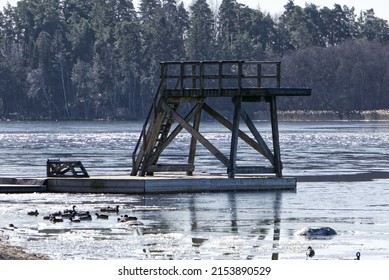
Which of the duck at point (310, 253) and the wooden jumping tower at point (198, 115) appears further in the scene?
the wooden jumping tower at point (198, 115)

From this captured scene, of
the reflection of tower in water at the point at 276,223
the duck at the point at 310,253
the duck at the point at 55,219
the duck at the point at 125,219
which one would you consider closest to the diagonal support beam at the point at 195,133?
the reflection of tower in water at the point at 276,223

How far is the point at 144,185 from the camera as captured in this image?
1732 inches

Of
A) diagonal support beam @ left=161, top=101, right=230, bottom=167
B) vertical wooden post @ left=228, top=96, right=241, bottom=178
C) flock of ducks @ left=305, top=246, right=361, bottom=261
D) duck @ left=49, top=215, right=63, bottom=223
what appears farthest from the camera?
diagonal support beam @ left=161, top=101, right=230, bottom=167

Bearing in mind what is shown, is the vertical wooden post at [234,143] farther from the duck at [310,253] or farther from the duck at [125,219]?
the duck at [310,253]

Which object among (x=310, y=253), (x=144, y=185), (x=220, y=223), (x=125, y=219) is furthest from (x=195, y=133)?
(x=310, y=253)

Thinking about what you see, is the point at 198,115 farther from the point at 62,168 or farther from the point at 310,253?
Result: the point at 310,253

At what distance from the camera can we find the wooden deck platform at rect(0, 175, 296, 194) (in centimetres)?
4419

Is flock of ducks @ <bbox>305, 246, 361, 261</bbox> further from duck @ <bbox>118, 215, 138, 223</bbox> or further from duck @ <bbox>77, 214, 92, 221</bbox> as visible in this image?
duck @ <bbox>77, 214, 92, 221</bbox>

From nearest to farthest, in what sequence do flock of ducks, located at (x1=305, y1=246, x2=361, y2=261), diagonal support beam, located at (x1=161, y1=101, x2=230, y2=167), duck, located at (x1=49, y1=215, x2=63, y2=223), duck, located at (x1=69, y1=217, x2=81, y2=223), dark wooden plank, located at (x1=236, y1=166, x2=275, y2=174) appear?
flock of ducks, located at (x1=305, y1=246, x2=361, y2=261)
duck, located at (x1=69, y1=217, x2=81, y2=223)
duck, located at (x1=49, y1=215, x2=63, y2=223)
dark wooden plank, located at (x1=236, y1=166, x2=275, y2=174)
diagonal support beam, located at (x1=161, y1=101, x2=230, y2=167)

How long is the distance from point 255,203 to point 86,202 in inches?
199

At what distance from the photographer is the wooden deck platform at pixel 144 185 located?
4419cm

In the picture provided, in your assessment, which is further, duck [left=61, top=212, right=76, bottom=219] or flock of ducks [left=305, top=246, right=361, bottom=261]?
duck [left=61, top=212, right=76, bottom=219]

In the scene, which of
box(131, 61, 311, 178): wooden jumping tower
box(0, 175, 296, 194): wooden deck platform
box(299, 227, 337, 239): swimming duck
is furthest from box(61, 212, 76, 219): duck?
box(131, 61, 311, 178): wooden jumping tower
